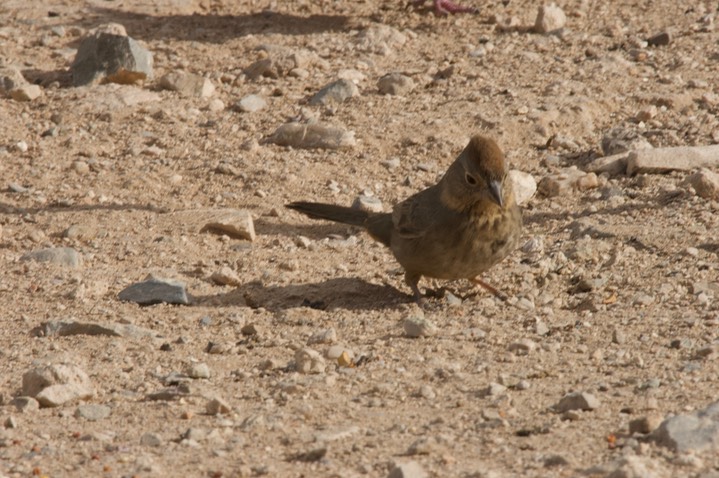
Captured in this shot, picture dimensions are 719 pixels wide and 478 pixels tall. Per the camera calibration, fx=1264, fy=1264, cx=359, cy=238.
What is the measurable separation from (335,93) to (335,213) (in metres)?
2.17

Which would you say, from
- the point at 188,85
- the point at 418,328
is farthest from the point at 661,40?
the point at 418,328

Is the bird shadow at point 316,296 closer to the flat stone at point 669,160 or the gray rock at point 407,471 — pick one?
the flat stone at point 669,160

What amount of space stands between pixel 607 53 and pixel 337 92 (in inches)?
84.5

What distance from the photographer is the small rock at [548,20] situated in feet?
32.6

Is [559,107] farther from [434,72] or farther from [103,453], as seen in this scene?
[103,453]

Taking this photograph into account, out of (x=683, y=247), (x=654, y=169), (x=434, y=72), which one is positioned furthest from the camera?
(x=434, y=72)

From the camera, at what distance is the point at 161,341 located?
5.70 metres

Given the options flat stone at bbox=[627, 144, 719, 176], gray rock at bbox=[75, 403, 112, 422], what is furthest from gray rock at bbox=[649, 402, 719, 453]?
flat stone at bbox=[627, 144, 719, 176]

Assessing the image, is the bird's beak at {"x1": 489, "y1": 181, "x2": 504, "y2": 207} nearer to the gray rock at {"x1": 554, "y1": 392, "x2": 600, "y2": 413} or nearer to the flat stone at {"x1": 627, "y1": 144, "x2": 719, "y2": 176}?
the gray rock at {"x1": 554, "y1": 392, "x2": 600, "y2": 413}

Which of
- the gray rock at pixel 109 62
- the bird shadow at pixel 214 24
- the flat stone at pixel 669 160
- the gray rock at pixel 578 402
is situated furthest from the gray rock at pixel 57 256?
the bird shadow at pixel 214 24

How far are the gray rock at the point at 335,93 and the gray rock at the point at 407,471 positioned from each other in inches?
202

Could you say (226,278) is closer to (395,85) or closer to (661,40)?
(395,85)

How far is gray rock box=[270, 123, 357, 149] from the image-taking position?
8234mm

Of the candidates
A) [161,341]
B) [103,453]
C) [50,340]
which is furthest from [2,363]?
[103,453]
